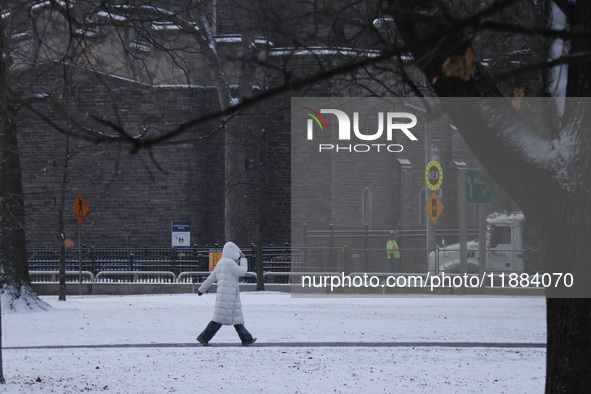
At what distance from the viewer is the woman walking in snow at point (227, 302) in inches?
485

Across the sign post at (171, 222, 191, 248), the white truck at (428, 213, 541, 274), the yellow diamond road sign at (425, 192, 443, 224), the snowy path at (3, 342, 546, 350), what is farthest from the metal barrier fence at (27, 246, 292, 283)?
the snowy path at (3, 342, 546, 350)

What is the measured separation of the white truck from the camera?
89.8ft

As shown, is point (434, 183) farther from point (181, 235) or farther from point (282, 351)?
point (282, 351)

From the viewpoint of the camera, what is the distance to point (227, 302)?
1238cm

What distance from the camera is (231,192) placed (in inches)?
1244

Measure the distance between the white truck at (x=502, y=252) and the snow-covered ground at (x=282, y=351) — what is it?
797 centimetres

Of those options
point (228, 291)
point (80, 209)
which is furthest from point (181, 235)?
point (228, 291)

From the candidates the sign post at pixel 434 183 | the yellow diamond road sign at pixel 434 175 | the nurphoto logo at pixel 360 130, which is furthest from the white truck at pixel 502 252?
the nurphoto logo at pixel 360 130

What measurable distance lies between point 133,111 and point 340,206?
31.2ft

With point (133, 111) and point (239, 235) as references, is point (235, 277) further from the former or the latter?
point (133, 111)

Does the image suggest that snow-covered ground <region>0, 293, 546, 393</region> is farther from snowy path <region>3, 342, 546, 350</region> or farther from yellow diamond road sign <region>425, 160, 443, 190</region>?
yellow diamond road sign <region>425, 160, 443, 190</region>

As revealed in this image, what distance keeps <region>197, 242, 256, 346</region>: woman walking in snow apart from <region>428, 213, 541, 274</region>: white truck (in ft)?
46.5

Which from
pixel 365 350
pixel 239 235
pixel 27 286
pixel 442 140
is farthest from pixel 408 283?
pixel 442 140

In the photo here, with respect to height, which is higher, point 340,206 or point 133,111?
point 133,111
